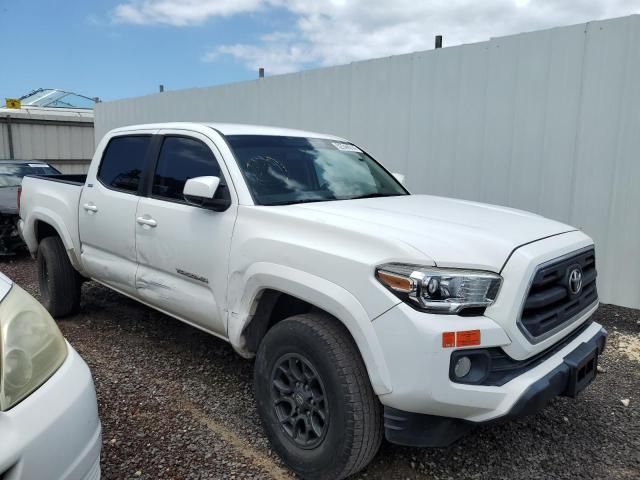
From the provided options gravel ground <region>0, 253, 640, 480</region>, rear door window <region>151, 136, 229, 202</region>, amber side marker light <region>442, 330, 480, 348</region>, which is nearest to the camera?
amber side marker light <region>442, 330, 480, 348</region>

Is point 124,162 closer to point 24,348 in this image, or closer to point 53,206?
point 53,206

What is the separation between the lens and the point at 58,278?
191 inches

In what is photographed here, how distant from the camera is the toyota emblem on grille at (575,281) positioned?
8.59 feet

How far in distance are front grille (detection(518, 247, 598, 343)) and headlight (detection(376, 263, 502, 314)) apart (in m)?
0.22

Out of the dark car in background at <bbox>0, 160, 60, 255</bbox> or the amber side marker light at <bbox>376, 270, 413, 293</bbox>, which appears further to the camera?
the dark car in background at <bbox>0, 160, 60, 255</bbox>

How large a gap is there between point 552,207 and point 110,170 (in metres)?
4.39

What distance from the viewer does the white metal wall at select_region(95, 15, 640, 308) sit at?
16.4ft

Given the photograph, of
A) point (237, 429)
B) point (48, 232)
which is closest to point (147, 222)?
point (237, 429)

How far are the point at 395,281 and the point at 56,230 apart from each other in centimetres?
385

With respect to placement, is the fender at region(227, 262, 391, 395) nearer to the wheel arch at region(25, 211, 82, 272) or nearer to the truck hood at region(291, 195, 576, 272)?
the truck hood at region(291, 195, 576, 272)

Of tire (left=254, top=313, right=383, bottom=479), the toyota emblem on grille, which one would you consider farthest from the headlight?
the toyota emblem on grille

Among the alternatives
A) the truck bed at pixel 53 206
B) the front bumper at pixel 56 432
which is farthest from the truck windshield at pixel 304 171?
the truck bed at pixel 53 206

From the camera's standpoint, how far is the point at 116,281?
4094 mm

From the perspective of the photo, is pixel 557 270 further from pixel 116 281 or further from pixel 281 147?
pixel 116 281
